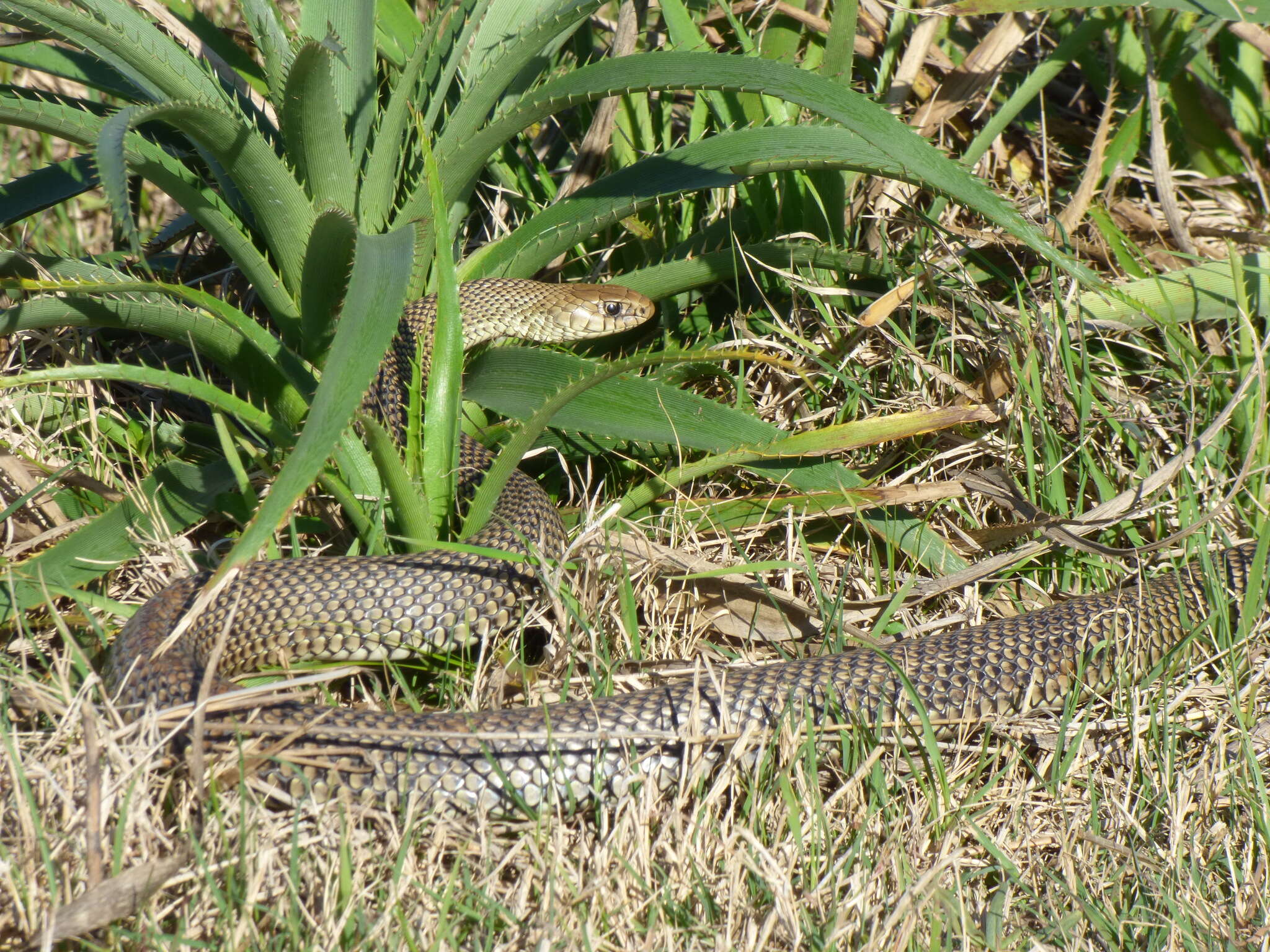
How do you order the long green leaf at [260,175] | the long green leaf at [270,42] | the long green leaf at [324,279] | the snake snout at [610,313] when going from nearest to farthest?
the long green leaf at [260,175] < the long green leaf at [324,279] < the long green leaf at [270,42] < the snake snout at [610,313]

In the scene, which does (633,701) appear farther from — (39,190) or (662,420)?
(39,190)

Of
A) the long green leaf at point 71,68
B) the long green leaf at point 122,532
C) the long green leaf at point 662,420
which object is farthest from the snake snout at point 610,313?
the long green leaf at point 71,68

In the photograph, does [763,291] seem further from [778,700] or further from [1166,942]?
[1166,942]

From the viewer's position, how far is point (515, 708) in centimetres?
240

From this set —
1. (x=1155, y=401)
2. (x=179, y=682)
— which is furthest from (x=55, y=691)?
(x=1155, y=401)

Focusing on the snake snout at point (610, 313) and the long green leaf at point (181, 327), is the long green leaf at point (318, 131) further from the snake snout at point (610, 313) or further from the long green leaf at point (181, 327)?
the snake snout at point (610, 313)

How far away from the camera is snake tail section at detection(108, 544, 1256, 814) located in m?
2.16

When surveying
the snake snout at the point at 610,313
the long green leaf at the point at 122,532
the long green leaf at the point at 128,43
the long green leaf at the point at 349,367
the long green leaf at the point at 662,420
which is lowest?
the long green leaf at the point at 122,532

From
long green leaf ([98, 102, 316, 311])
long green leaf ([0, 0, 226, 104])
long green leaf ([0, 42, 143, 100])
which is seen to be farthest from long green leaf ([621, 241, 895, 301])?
long green leaf ([0, 42, 143, 100])

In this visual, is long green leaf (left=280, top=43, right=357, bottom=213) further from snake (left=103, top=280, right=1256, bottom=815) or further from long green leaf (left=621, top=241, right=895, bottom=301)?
long green leaf (left=621, top=241, right=895, bottom=301)

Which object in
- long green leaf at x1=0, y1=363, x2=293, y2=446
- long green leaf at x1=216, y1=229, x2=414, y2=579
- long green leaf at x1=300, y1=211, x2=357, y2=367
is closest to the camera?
long green leaf at x1=216, y1=229, x2=414, y2=579

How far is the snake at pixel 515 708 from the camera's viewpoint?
2.17 m

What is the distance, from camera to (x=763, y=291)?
342 cm

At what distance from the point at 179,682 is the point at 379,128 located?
4.96 feet
